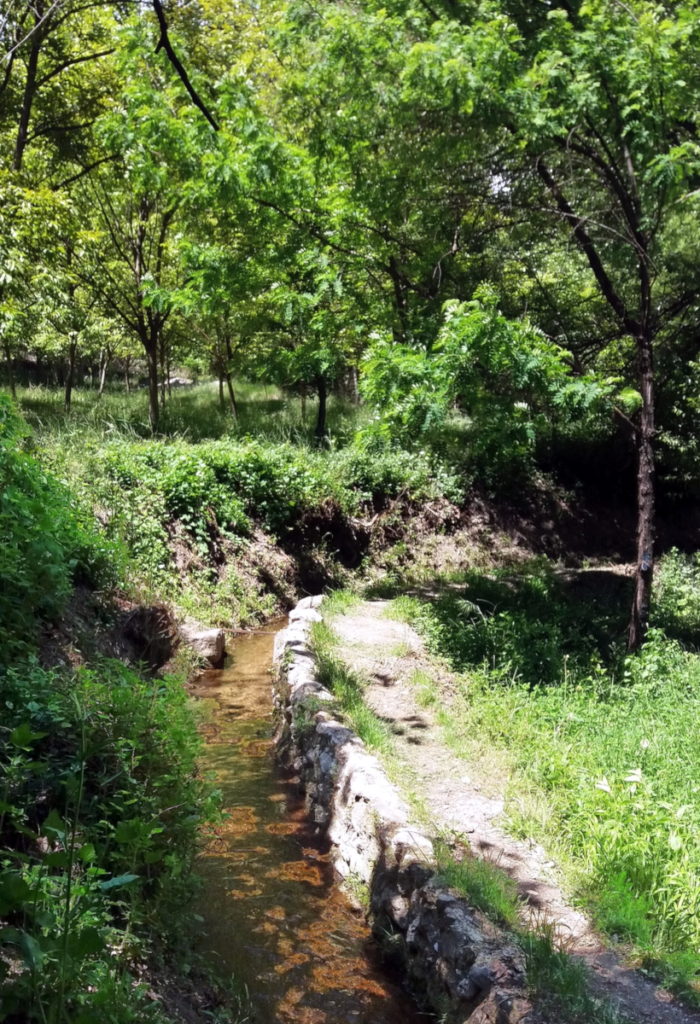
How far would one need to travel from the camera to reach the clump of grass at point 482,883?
146 inches

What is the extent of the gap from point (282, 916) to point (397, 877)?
77cm

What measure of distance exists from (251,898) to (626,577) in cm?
995

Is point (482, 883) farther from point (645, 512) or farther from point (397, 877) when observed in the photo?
point (645, 512)

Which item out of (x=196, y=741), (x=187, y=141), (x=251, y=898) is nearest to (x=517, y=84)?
(x=187, y=141)

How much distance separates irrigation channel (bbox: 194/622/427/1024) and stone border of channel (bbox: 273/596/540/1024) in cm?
13

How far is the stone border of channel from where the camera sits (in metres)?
3.43

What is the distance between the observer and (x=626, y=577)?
42.5 feet

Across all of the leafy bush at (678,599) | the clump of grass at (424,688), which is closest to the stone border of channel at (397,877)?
the clump of grass at (424,688)

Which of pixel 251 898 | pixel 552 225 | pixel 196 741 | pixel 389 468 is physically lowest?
pixel 251 898

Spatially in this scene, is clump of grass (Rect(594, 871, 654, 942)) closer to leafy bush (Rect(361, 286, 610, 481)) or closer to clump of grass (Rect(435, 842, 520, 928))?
clump of grass (Rect(435, 842, 520, 928))

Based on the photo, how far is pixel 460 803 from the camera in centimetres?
503

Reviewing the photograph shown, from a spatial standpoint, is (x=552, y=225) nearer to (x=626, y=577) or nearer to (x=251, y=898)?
(x=626, y=577)

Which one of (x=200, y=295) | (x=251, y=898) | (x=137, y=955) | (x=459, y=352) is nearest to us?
(x=137, y=955)

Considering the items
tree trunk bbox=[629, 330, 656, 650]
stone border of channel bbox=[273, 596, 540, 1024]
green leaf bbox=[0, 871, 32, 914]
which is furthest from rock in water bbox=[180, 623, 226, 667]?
green leaf bbox=[0, 871, 32, 914]
